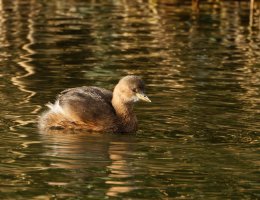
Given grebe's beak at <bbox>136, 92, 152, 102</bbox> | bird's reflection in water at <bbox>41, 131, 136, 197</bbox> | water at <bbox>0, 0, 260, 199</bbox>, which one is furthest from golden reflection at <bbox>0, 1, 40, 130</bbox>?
grebe's beak at <bbox>136, 92, 152, 102</bbox>

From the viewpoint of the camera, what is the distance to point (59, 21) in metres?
28.6

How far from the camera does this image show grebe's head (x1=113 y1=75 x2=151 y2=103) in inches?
600

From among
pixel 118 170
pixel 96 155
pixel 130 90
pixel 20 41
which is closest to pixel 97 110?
pixel 130 90

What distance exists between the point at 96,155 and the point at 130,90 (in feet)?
6.97

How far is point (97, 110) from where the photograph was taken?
1502cm

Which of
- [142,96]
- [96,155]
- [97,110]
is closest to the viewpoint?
[96,155]

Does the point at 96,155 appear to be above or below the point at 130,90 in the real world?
below

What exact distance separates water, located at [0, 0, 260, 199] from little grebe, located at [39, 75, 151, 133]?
0.58 feet

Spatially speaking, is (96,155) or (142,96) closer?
(96,155)

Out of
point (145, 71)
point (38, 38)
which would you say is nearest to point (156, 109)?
point (145, 71)

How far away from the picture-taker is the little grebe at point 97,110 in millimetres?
14987

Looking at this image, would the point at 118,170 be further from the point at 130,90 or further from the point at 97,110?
the point at 130,90

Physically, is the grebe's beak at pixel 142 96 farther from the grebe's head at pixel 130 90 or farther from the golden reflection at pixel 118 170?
the golden reflection at pixel 118 170

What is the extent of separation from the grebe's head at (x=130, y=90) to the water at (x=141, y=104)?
0.46 meters
